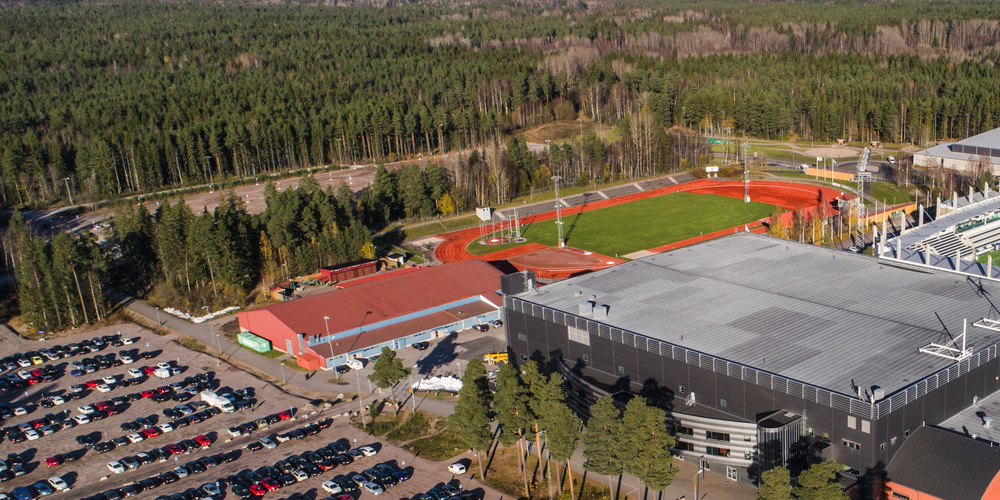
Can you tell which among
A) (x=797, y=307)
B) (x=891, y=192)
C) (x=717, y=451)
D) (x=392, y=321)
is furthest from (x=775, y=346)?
(x=891, y=192)

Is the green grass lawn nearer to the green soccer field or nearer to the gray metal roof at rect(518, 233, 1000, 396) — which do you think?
the green soccer field

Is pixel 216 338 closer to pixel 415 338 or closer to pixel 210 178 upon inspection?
pixel 415 338

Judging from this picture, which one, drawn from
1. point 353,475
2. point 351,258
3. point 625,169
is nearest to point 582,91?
point 625,169

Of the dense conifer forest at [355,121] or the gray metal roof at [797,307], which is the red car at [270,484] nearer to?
the gray metal roof at [797,307]

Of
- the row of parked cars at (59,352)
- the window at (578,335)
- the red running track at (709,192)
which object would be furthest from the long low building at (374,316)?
the red running track at (709,192)

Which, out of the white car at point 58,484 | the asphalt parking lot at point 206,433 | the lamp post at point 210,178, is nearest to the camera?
the asphalt parking lot at point 206,433

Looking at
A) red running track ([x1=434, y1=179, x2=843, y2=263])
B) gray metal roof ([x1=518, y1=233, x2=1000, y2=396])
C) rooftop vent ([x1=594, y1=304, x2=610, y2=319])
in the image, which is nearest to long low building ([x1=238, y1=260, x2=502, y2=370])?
gray metal roof ([x1=518, y1=233, x2=1000, y2=396])

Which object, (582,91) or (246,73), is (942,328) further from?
(246,73)
